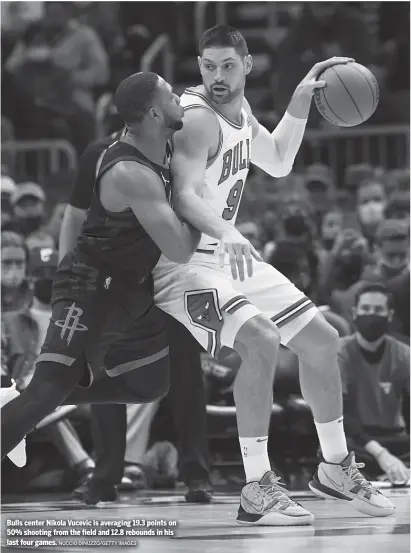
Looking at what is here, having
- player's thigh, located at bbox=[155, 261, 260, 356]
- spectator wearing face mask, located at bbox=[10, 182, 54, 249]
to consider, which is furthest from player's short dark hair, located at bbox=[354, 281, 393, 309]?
spectator wearing face mask, located at bbox=[10, 182, 54, 249]

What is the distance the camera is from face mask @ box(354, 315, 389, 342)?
7551 millimetres

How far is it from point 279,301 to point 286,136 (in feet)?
3.07

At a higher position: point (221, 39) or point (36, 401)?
point (221, 39)

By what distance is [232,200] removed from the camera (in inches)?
221

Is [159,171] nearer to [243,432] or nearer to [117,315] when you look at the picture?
[117,315]

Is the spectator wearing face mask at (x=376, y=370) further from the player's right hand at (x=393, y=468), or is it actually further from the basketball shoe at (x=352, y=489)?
the basketball shoe at (x=352, y=489)

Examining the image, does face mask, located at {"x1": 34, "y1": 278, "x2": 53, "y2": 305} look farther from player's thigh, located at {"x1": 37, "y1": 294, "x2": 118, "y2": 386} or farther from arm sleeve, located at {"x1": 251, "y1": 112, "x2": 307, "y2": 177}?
player's thigh, located at {"x1": 37, "y1": 294, "x2": 118, "y2": 386}

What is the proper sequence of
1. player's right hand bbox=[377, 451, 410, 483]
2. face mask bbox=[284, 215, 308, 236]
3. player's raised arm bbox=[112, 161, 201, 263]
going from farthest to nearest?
face mask bbox=[284, 215, 308, 236] → player's right hand bbox=[377, 451, 410, 483] → player's raised arm bbox=[112, 161, 201, 263]

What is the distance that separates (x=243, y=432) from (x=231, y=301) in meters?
0.56

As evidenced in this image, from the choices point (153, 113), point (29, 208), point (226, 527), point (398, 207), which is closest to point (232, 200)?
point (153, 113)

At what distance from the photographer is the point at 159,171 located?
5211 millimetres

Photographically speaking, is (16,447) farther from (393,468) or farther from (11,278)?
(11,278)

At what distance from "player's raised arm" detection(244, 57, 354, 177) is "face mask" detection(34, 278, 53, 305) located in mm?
2311

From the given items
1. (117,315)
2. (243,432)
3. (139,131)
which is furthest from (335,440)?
(139,131)
